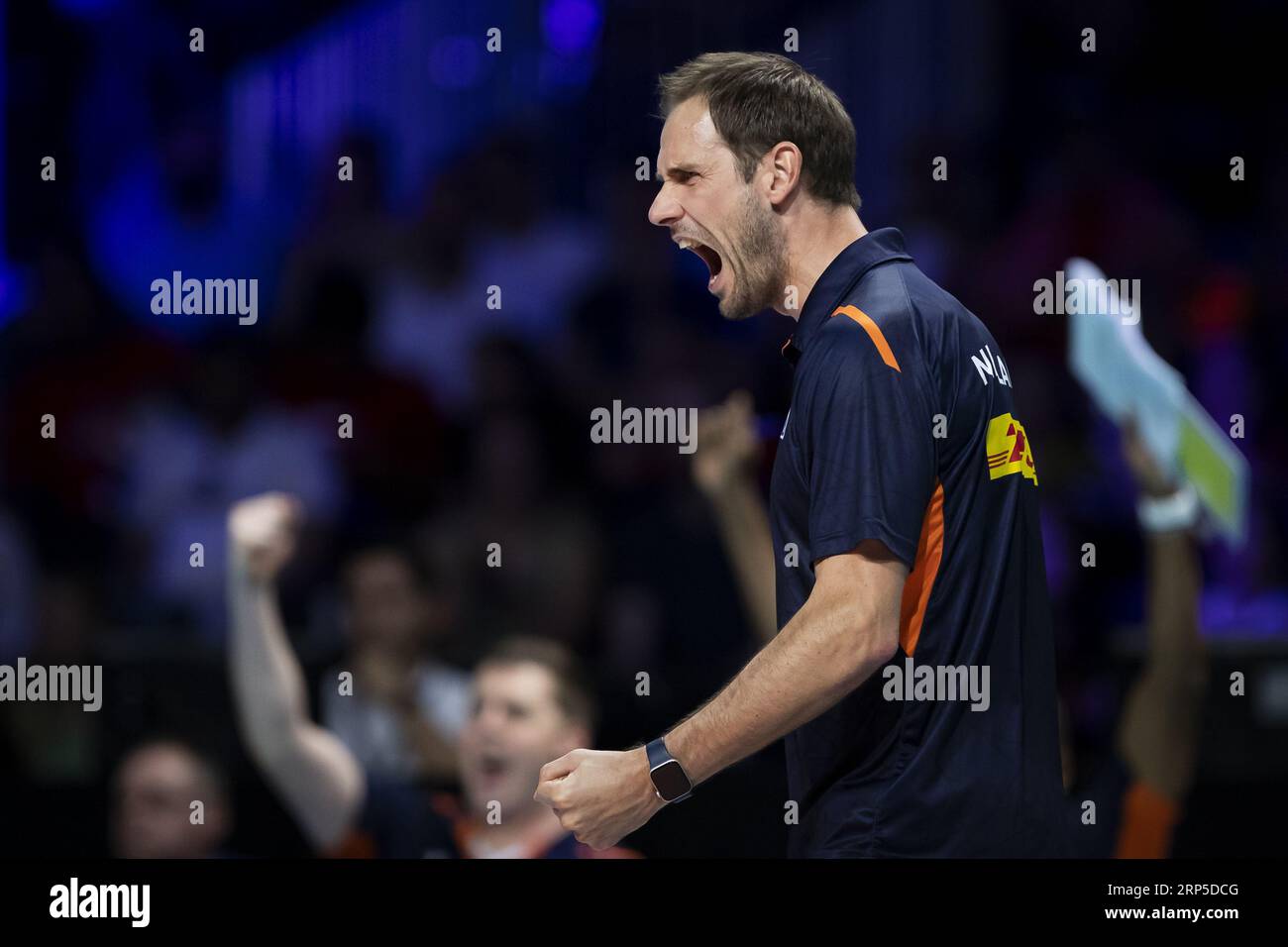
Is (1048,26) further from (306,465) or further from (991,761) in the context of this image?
(991,761)

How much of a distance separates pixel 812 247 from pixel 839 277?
105 millimetres

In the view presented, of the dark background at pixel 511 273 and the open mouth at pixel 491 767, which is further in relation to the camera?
the dark background at pixel 511 273

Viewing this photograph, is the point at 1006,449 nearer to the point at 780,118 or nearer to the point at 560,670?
the point at 780,118

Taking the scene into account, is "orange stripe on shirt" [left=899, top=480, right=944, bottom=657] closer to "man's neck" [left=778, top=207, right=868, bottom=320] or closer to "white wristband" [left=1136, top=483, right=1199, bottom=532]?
"man's neck" [left=778, top=207, right=868, bottom=320]

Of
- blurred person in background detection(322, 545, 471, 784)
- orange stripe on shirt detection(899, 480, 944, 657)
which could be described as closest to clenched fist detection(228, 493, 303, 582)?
blurred person in background detection(322, 545, 471, 784)

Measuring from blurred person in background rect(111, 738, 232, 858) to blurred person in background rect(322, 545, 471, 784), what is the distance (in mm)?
503

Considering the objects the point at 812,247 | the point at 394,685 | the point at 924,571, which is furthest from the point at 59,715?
the point at 924,571

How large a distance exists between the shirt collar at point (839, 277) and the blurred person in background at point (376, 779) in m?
1.65

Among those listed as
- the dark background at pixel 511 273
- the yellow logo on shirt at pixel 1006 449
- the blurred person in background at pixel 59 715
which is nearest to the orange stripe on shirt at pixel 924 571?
the yellow logo on shirt at pixel 1006 449

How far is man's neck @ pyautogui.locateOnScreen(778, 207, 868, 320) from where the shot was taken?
2588 millimetres

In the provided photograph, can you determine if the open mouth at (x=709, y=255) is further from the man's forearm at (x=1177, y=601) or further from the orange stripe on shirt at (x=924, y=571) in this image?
the man's forearm at (x=1177, y=601)

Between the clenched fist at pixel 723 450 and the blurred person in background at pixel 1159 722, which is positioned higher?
the clenched fist at pixel 723 450

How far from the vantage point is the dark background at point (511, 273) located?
546 centimetres
